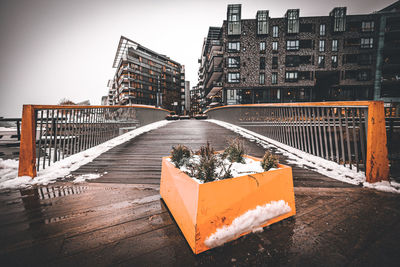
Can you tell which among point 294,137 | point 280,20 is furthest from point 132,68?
point 294,137

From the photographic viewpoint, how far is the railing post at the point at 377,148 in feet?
9.00

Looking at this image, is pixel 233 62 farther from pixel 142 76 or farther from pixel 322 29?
pixel 142 76

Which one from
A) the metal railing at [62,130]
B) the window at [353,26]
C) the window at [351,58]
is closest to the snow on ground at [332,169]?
the metal railing at [62,130]

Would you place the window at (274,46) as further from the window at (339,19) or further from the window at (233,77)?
the window at (339,19)

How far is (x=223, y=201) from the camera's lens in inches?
60.4

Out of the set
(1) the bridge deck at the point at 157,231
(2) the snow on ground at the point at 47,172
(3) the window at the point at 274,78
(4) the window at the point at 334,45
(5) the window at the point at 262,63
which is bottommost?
(1) the bridge deck at the point at 157,231

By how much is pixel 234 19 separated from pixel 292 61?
13.4 m

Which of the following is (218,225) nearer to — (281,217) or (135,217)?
(281,217)

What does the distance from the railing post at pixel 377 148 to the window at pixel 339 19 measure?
3913 centimetres

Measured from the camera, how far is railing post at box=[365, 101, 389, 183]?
2742 millimetres

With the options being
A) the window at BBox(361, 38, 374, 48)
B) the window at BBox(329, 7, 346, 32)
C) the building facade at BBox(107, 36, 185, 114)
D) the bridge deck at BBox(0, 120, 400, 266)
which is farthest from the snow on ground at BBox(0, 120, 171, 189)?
the window at BBox(361, 38, 374, 48)

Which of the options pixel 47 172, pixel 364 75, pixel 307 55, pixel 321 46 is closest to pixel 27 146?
pixel 47 172

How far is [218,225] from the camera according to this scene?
1506 mm

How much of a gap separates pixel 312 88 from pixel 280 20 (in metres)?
14.2
